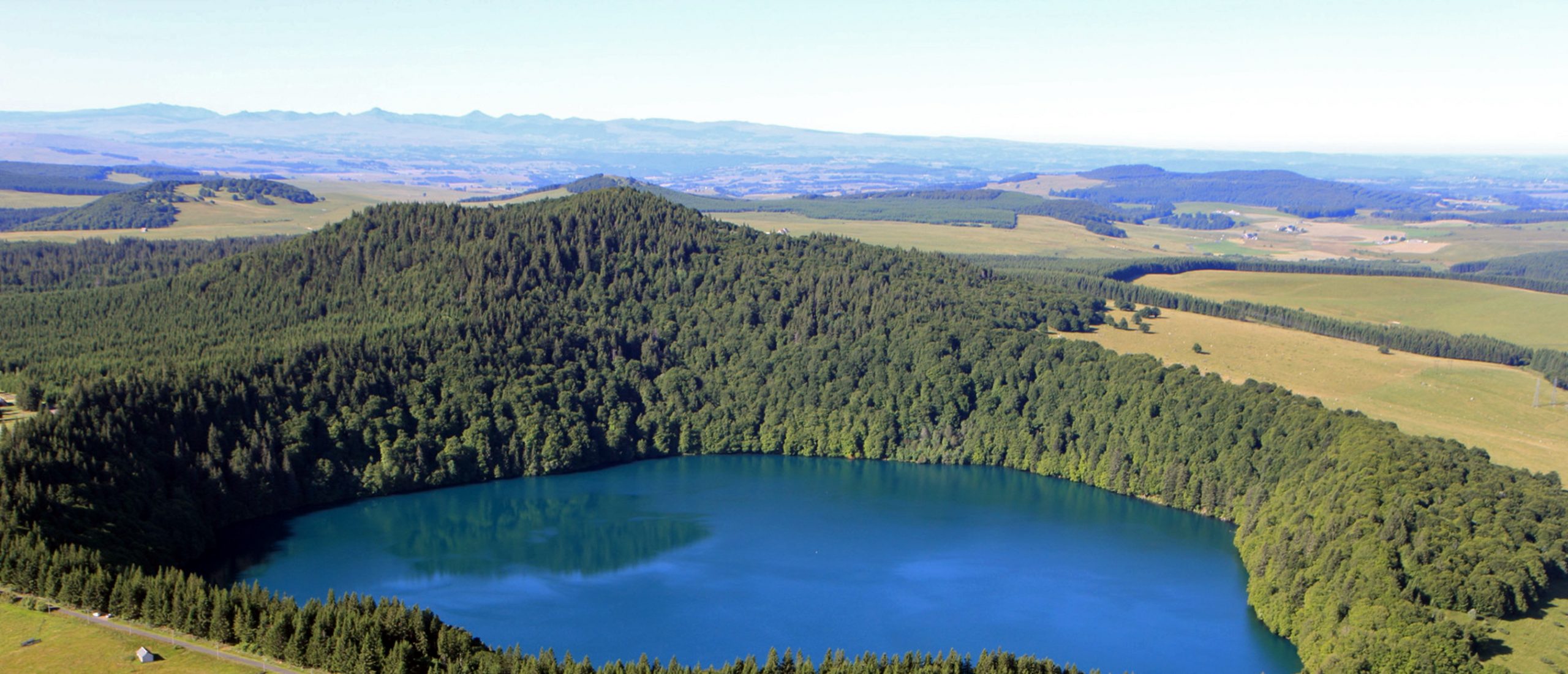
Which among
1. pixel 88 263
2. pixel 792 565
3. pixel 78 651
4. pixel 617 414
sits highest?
pixel 88 263

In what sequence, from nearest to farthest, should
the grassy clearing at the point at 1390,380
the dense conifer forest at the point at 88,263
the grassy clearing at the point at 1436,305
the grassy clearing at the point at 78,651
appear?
1. the grassy clearing at the point at 78,651
2. the grassy clearing at the point at 1390,380
3. the dense conifer forest at the point at 88,263
4. the grassy clearing at the point at 1436,305

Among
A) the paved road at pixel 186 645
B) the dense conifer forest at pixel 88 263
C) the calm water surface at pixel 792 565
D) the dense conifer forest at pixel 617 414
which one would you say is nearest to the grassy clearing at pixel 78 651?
the paved road at pixel 186 645

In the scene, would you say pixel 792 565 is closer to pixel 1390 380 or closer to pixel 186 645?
pixel 186 645

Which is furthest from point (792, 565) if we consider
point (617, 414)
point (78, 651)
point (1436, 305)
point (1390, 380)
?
point (1436, 305)

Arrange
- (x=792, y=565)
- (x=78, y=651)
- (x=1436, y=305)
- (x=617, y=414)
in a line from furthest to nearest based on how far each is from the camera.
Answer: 1. (x=1436, y=305)
2. (x=617, y=414)
3. (x=792, y=565)
4. (x=78, y=651)

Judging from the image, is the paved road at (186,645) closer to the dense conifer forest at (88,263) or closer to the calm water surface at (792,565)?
the calm water surface at (792,565)

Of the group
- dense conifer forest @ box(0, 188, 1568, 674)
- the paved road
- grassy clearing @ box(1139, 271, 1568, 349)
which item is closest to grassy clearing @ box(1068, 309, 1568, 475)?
dense conifer forest @ box(0, 188, 1568, 674)

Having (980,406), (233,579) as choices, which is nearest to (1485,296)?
(980,406)
